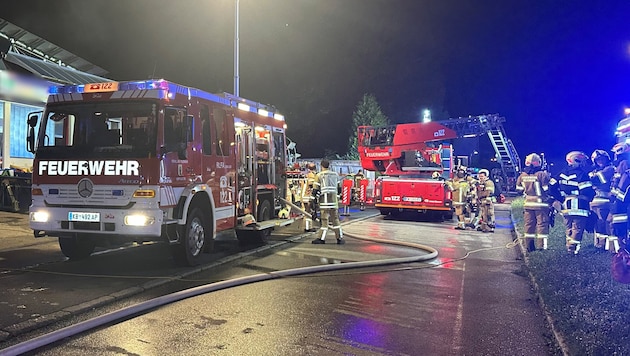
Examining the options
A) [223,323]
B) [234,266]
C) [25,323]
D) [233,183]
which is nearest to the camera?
[25,323]

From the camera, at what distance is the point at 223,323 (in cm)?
489

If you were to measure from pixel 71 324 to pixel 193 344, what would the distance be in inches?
53.2

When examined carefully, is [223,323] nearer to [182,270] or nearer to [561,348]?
[182,270]

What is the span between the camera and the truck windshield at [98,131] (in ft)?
22.0

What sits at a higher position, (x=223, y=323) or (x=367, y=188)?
(x=367, y=188)

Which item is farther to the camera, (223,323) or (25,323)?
(223,323)

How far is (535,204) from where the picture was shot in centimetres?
879

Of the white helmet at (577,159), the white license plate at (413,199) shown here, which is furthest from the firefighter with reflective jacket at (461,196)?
the white helmet at (577,159)

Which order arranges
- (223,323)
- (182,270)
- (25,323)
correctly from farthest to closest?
(182,270) → (223,323) → (25,323)

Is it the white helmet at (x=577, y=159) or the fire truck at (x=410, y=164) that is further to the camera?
the fire truck at (x=410, y=164)

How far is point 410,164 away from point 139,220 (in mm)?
11418

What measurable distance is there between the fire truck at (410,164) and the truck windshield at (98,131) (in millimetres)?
9908

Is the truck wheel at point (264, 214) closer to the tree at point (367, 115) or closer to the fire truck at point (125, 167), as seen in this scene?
the fire truck at point (125, 167)

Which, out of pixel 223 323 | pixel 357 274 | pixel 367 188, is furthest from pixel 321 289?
pixel 367 188
